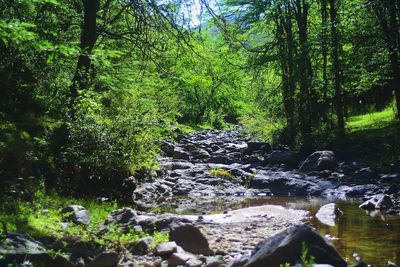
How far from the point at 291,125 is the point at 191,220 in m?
14.1

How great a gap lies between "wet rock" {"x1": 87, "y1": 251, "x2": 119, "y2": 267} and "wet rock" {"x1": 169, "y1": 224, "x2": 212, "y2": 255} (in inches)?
52.4

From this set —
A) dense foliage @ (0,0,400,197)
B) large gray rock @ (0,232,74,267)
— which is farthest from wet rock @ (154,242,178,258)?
dense foliage @ (0,0,400,197)

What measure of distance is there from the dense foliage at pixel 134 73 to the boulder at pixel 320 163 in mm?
3343

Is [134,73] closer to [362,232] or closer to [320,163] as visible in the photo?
[320,163]

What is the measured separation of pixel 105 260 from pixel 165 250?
933mm

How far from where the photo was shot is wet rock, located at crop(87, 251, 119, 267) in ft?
18.0

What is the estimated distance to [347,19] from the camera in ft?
61.1

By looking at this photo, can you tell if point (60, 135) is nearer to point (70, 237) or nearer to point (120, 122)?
point (120, 122)

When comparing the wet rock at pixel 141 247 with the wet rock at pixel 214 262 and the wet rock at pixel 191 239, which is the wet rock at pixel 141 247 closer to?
the wet rock at pixel 191 239

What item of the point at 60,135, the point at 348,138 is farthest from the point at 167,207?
the point at 348,138

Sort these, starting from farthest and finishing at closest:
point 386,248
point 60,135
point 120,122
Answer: point 120,122, point 60,135, point 386,248

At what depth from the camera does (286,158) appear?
731 inches

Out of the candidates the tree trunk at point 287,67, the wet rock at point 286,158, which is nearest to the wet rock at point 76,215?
the wet rock at point 286,158

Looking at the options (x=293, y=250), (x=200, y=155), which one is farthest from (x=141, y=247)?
(x=200, y=155)
